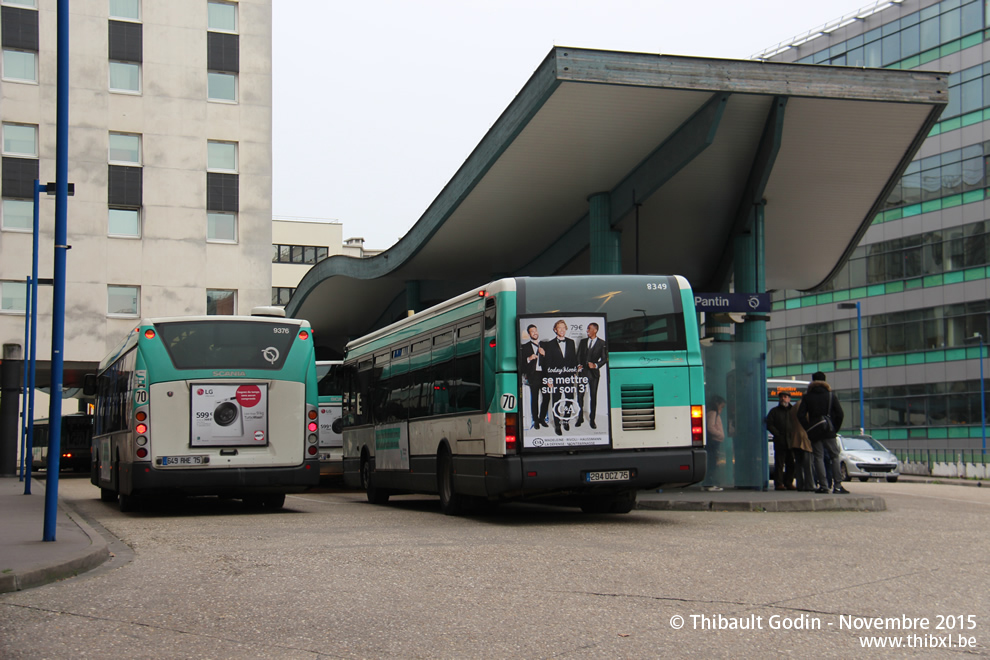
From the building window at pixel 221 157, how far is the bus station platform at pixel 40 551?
3284 centimetres

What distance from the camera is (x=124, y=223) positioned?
4488 cm

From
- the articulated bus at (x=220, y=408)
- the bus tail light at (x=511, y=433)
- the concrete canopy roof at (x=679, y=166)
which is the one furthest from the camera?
the concrete canopy roof at (x=679, y=166)

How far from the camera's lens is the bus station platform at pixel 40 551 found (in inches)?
334

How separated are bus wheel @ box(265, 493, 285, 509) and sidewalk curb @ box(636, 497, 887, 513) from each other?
5975 millimetres

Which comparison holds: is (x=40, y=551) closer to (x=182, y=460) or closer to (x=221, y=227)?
(x=182, y=460)

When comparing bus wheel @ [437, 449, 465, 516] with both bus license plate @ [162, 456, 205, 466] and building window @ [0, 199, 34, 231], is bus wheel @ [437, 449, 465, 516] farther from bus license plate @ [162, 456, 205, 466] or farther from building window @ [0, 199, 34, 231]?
building window @ [0, 199, 34, 231]

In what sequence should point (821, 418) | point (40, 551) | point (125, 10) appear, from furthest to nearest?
point (125, 10) < point (821, 418) < point (40, 551)

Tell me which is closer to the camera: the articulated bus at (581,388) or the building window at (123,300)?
the articulated bus at (581,388)

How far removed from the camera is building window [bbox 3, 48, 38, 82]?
4328cm

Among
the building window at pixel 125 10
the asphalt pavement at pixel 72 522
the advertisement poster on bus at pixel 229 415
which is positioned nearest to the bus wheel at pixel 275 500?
the advertisement poster on bus at pixel 229 415

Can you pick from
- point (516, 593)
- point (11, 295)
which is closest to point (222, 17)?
point (11, 295)

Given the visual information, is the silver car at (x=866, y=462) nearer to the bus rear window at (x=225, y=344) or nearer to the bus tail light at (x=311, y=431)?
the bus tail light at (x=311, y=431)

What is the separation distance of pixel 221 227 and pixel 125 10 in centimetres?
Result: 926

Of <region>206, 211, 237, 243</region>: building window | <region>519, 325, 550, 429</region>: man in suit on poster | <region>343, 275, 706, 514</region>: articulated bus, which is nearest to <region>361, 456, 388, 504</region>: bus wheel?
<region>343, 275, 706, 514</region>: articulated bus
